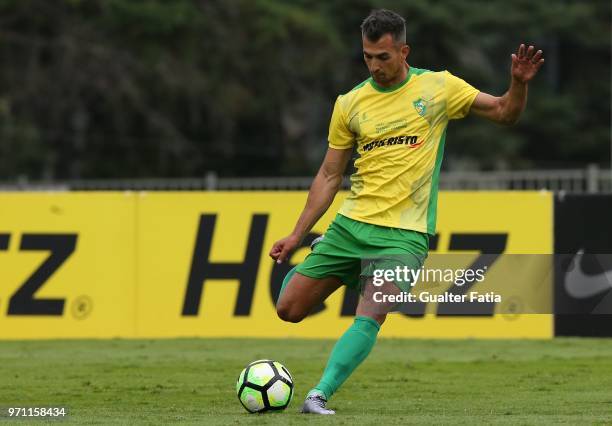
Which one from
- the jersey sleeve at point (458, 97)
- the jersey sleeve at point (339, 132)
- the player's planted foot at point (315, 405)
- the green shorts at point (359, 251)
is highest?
the jersey sleeve at point (458, 97)

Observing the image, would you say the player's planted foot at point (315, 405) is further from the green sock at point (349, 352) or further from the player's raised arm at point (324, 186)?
the player's raised arm at point (324, 186)

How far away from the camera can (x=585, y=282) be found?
10.7m

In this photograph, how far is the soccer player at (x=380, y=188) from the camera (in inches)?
321

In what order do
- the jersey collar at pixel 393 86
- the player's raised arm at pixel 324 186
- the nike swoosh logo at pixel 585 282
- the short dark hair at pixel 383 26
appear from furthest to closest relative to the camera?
the nike swoosh logo at pixel 585 282 → the player's raised arm at pixel 324 186 → the jersey collar at pixel 393 86 → the short dark hair at pixel 383 26

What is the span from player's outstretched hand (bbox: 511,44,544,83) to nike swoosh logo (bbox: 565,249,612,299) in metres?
1.71

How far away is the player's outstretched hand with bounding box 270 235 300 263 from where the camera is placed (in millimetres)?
8305

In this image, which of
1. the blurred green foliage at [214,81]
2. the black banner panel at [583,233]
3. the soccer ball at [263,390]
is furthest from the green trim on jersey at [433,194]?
the blurred green foliage at [214,81]

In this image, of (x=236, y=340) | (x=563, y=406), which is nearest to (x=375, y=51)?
(x=563, y=406)

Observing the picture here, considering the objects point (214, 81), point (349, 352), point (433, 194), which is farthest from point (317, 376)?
point (214, 81)

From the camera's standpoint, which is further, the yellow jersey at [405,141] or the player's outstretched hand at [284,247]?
the player's outstretched hand at [284,247]

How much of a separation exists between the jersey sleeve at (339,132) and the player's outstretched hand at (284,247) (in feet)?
1.89

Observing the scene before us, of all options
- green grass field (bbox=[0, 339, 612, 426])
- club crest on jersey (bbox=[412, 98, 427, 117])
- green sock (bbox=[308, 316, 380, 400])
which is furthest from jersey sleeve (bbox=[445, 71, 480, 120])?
green grass field (bbox=[0, 339, 612, 426])

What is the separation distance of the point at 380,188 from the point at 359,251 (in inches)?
14.3

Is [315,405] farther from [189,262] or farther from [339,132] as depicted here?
[189,262]
